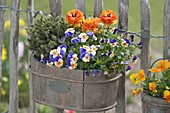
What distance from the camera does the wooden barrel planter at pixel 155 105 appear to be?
10.4 ft

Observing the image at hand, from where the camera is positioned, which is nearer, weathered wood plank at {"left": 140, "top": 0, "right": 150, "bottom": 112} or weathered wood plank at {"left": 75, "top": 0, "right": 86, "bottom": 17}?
weathered wood plank at {"left": 140, "top": 0, "right": 150, "bottom": 112}

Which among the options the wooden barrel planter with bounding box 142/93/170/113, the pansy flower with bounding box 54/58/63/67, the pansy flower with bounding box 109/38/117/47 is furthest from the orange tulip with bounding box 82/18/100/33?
the wooden barrel planter with bounding box 142/93/170/113

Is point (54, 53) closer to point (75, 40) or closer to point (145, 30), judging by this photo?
point (75, 40)

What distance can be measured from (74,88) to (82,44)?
250 mm

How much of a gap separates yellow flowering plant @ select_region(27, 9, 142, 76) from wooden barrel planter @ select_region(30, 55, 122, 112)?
0.15ft

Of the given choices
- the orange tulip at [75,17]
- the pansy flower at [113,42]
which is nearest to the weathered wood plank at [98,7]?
the orange tulip at [75,17]

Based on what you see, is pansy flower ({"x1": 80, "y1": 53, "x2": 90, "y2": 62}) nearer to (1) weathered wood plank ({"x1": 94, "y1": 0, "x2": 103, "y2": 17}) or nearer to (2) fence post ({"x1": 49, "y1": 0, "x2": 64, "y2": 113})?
(1) weathered wood plank ({"x1": 94, "y1": 0, "x2": 103, "y2": 17})

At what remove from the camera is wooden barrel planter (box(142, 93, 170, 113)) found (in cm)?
317

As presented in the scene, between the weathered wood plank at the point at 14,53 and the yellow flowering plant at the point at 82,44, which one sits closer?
the yellow flowering plant at the point at 82,44

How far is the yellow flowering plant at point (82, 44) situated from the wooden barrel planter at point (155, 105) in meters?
0.23

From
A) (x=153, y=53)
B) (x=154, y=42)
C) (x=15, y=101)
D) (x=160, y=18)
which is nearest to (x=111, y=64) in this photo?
(x=15, y=101)

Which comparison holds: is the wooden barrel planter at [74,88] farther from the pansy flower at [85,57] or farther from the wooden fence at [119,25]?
the wooden fence at [119,25]

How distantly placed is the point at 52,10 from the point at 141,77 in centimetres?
78

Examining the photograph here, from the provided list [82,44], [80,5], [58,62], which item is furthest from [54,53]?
[80,5]
